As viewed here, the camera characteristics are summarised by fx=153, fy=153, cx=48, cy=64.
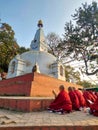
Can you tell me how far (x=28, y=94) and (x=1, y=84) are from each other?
4.63 meters

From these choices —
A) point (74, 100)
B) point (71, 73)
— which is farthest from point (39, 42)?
point (74, 100)

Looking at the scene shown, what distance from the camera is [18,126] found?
296cm

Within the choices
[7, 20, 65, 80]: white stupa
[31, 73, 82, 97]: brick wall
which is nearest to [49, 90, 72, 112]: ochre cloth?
[31, 73, 82, 97]: brick wall

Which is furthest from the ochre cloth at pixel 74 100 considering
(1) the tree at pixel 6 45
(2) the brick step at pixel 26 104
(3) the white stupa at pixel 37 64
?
(1) the tree at pixel 6 45

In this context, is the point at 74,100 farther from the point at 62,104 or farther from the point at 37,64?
the point at 37,64

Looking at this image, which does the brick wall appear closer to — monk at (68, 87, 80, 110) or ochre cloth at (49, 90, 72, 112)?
monk at (68, 87, 80, 110)

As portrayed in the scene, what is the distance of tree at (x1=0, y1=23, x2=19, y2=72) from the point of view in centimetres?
2251

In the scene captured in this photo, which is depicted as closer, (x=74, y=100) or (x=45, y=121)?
(x=45, y=121)

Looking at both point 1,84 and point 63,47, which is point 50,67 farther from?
point 1,84

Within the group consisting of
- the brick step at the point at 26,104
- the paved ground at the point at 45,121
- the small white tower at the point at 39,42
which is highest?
the small white tower at the point at 39,42

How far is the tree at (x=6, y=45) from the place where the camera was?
73.8 ft

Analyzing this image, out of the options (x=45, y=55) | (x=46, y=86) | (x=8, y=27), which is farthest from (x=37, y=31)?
(x=46, y=86)

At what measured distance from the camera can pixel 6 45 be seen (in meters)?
23.4

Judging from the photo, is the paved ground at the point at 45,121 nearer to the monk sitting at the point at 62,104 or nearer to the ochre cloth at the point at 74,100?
the monk sitting at the point at 62,104
